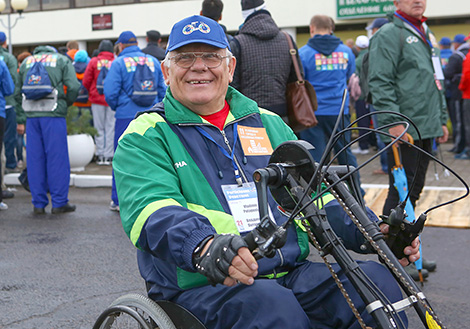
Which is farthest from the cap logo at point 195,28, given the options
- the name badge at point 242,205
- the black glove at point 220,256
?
the black glove at point 220,256

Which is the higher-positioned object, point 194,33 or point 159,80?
point 194,33

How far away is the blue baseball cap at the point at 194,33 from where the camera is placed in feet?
8.67

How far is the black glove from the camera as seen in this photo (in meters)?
1.91

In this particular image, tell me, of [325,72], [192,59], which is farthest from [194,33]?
[325,72]

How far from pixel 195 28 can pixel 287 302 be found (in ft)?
3.74

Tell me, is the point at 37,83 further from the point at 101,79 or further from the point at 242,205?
the point at 242,205

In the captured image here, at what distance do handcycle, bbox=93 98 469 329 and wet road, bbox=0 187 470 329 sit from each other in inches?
72.1

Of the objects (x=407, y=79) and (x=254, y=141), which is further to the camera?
(x=407, y=79)

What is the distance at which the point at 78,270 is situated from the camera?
205 inches

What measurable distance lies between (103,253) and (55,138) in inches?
91.3

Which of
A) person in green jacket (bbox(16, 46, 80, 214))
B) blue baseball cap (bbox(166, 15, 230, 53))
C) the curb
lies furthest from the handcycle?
the curb

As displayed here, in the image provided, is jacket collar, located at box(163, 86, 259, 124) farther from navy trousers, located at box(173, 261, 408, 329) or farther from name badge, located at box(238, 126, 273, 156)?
navy trousers, located at box(173, 261, 408, 329)

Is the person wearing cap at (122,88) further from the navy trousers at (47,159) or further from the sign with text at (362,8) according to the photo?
the sign with text at (362,8)

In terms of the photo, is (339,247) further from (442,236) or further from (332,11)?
(332,11)
